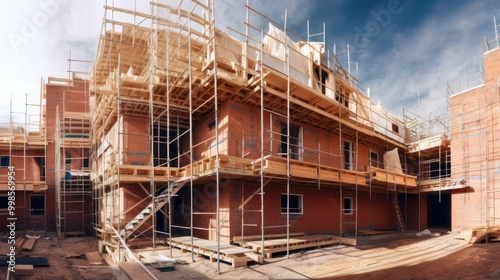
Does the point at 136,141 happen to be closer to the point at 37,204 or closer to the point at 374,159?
the point at 37,204

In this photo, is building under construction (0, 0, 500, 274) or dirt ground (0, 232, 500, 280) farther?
building under construction (0, 0, 500, 274)

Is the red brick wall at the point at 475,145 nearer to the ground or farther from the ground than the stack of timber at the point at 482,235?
farther from the ground

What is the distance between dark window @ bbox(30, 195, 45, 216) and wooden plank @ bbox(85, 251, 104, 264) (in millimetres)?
11150

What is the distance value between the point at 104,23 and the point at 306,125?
37.1 ft

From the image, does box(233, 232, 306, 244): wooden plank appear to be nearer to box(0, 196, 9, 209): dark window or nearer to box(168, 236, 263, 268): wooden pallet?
box(168, 236, 263, 268): wooden pallet

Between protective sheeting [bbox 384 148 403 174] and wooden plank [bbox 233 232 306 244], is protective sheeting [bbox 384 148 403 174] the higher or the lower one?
the higher one

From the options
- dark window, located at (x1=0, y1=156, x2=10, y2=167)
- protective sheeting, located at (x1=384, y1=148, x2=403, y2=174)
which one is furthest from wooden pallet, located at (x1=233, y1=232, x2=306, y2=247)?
dark window, located at (x1=0, y1=156, x2=10, y2=167)

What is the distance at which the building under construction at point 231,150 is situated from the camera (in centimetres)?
1370

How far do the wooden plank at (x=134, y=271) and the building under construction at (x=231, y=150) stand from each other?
4.58ft

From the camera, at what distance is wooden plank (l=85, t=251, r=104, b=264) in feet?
45.8

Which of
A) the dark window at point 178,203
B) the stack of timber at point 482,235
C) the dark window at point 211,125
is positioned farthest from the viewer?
the dark window at point 178,203

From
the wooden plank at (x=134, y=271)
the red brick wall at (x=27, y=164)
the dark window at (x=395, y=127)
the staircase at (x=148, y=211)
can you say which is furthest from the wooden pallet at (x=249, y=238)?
the red brick wall at (x=27, y=164)

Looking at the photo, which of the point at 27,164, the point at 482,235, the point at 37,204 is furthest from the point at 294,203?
the point at 27,164

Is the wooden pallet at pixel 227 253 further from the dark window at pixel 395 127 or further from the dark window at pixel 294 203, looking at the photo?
the dark window at pixel 395 127
